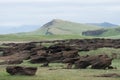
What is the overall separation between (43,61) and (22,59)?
476 centimetres

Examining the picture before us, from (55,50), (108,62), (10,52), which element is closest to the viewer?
(108,62)

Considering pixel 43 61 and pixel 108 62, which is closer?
pixel 108 62

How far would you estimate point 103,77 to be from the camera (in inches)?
1853

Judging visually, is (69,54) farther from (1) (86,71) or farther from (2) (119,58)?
(1) (86,71)

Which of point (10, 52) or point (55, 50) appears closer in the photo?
point (55, 50)

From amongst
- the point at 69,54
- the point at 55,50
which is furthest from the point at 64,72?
the point at 55,50

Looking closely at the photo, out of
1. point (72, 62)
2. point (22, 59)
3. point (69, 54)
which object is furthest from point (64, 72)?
point (22, 59)

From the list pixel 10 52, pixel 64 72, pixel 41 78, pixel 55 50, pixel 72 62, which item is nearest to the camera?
pixel 41 78

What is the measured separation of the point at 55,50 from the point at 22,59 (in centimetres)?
962

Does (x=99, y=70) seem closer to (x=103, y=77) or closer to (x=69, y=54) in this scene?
(x=103, y=77)

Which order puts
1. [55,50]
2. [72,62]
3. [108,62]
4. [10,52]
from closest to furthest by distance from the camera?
[108,62] < [72,62] < [55,50] < [10,52]

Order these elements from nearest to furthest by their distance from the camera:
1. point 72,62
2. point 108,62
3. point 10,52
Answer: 1. point 108,62
2. point 72,62
3. point 10,52

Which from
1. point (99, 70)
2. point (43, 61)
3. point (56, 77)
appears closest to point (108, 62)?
point (99, 70)

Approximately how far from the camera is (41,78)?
45.8m
